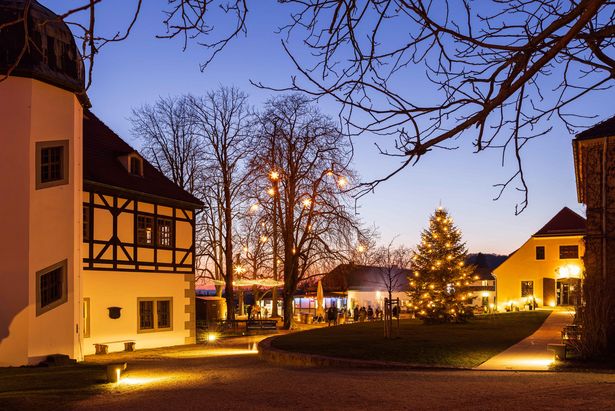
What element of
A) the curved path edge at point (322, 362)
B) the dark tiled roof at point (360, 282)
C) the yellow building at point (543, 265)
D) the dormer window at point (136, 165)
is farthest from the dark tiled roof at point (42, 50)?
the dark tiled roof at point (360, 282)

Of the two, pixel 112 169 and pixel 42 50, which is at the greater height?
pixel 42 50

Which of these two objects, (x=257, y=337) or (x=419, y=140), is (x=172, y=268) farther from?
(x=419, y=140)

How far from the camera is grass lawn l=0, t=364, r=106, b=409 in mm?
12094

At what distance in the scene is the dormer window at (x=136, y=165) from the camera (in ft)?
91.3

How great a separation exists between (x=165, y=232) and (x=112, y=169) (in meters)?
3.63

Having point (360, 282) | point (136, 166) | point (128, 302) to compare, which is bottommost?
point (128, 302)

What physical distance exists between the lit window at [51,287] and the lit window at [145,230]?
6288mm

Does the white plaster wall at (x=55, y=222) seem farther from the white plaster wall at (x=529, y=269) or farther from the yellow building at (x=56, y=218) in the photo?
the white plaster wall at (x=529, y=269)

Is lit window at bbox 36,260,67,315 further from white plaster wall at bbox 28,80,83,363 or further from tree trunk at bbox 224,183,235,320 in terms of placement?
tree trunk at bbox 224,183,235,320

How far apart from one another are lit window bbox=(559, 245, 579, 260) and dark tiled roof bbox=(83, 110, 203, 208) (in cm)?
3063

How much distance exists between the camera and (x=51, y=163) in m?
20.5

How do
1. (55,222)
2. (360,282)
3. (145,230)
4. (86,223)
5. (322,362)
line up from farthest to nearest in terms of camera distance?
1. (360,282)
2. (145,230)
3. (86,223)
4. (55,222)
5. (322,362)

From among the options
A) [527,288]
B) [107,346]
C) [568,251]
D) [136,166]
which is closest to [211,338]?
[107,346]

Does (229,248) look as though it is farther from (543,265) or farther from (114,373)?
(114,373)
